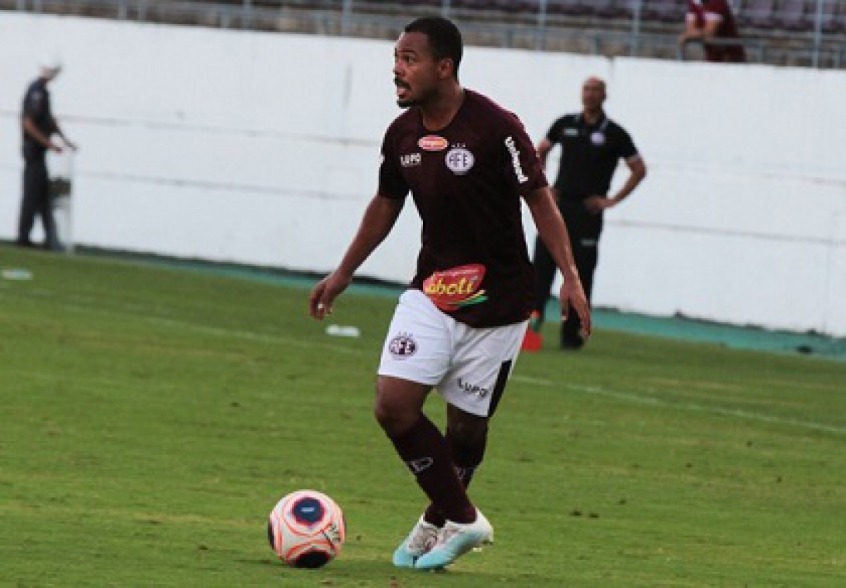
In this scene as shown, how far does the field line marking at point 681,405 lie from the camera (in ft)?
56.7

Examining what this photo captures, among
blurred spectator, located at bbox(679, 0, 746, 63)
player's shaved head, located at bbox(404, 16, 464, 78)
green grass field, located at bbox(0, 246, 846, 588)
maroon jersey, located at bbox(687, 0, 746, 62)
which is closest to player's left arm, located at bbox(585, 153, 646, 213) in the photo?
green grass field, located at bbox(0, 246, 846, 588)

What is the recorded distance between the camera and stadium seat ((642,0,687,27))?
29.8 metres

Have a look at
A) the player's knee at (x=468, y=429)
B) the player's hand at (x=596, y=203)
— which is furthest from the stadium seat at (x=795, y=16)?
the player's knee at (x=468, y=429)

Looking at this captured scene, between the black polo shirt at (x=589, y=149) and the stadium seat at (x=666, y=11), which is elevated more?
the stadium seat at (x=666, y=11)

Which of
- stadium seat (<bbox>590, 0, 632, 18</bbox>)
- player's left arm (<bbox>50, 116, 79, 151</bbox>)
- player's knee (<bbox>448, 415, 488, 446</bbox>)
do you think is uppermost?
player's knee (<bbox>448, 415, 488, 446</bbox>)

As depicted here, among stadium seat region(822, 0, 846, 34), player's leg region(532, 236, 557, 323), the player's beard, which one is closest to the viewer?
the player's beard

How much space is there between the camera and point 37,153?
31.5 m

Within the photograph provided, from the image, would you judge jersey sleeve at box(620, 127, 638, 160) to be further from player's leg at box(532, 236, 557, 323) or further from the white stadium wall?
the white stadium wall

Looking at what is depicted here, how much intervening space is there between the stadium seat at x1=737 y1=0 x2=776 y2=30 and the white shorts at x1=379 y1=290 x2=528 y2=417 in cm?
1988

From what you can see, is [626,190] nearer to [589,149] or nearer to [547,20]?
[589,149]

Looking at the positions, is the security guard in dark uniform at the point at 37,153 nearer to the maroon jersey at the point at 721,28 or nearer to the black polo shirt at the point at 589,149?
the maroon jersey at the point at 721,28

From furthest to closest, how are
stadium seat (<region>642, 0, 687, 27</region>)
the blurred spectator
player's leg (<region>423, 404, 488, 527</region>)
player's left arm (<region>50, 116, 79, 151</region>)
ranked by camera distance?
player's left arm (<region>50, 116, 79, 151</region>), stadium seat (<region>642, 0, 687, 27</region>), the blurred spectator, player's leg (<region>423, 404, 488, 527</region>)

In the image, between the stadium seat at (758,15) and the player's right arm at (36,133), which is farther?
the player's right arm at (36,133)

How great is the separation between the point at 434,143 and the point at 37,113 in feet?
74.0
